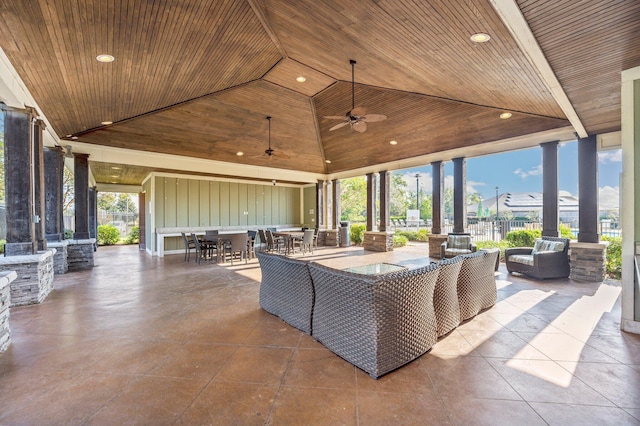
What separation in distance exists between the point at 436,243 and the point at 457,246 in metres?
1.49

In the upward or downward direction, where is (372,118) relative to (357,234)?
upward

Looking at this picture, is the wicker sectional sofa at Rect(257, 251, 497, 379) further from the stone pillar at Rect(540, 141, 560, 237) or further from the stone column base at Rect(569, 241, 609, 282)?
the stone pillar at Rect(540, 141, 560, 237)

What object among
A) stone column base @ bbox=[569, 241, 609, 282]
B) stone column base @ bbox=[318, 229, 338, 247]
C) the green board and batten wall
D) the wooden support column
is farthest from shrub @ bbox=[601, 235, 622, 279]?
the wooden support column

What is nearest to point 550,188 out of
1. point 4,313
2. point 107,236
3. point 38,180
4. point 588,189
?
point 588,189

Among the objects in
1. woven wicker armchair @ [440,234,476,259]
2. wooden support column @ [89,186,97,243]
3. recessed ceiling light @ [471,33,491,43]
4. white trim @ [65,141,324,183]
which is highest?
recessed ceiling light @ [471,33,491,43]

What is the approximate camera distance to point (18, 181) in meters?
4.40

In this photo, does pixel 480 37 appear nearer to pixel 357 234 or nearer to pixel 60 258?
pixel 60 258

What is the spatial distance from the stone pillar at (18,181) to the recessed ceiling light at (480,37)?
6155 millimetres

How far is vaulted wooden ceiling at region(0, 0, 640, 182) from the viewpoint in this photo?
2857 millimetres

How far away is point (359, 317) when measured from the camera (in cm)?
247

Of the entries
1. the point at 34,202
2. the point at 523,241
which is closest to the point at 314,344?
the point at 34,202

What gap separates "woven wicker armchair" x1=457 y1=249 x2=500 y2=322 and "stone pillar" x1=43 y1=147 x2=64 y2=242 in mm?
7965

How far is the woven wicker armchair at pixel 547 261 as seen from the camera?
5.69 metres

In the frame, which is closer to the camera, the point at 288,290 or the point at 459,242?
the point at 288,290
